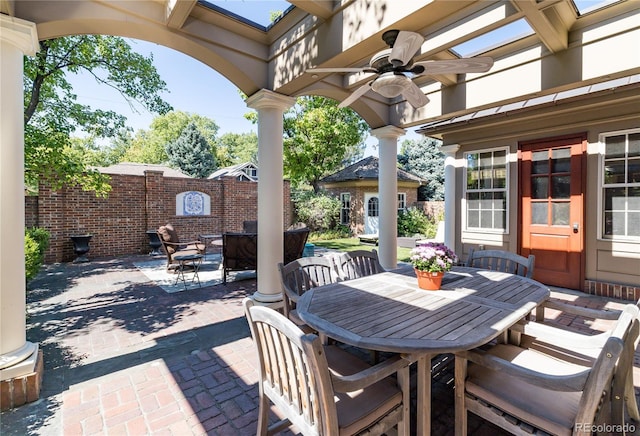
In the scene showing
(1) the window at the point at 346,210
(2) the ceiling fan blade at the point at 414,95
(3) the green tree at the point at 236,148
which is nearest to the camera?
(2) the ceiling fan blade at the point at 414,95

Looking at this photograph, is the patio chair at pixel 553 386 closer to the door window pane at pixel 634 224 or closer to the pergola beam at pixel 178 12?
the pergola beam at pixel 178 12

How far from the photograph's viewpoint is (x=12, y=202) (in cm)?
227

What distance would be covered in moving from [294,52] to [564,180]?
499cm

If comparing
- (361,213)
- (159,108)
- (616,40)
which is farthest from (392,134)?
(361,213)

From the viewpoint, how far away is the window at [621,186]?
177 inches

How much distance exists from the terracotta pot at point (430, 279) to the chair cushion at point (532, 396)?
2.22 feet

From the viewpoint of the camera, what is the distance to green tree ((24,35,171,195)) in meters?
5.01

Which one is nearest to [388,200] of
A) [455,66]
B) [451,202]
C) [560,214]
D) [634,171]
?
[451,202]

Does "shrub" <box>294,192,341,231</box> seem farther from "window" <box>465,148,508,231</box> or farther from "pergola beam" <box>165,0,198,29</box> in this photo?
"pergola beam" <box>165,0,198,29</box>

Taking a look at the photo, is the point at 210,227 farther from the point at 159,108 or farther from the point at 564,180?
the point at 564,180

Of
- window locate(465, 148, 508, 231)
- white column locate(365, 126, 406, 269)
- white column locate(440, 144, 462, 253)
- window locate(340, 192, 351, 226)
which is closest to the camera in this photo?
white column locate(365, 126, 406, 269)

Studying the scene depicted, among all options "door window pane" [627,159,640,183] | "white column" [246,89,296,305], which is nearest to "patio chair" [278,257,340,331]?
"white column" [246,89,296,305]

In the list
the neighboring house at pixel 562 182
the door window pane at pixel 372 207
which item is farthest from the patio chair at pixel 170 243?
the door window pane at pixel 372 207

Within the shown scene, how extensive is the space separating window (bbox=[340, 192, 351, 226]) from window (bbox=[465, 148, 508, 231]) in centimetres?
826
